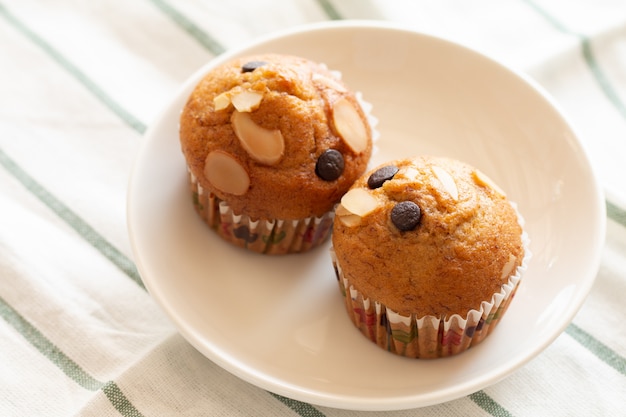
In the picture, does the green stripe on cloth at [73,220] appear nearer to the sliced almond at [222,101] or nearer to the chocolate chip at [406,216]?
the sliced almond at [222,101]

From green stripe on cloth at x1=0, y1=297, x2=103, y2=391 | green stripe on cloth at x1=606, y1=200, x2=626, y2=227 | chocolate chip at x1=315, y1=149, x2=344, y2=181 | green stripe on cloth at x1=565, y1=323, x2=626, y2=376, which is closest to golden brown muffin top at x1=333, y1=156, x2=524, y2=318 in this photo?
chocolate chip at x1=315, y1=149, x2=344, y2=181

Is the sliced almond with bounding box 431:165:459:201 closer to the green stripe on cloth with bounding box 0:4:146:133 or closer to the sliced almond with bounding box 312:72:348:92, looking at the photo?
the sliced almond with bounding box 312:72:348:92

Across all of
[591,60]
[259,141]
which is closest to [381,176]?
[259,141]

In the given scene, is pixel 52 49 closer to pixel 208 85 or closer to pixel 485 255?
pixel 208 85

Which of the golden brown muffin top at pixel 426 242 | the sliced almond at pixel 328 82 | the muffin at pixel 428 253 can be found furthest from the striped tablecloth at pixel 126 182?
the sliced almond at pixel 328 82

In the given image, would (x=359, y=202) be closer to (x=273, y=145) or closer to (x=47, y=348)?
(x=273, y=145)
